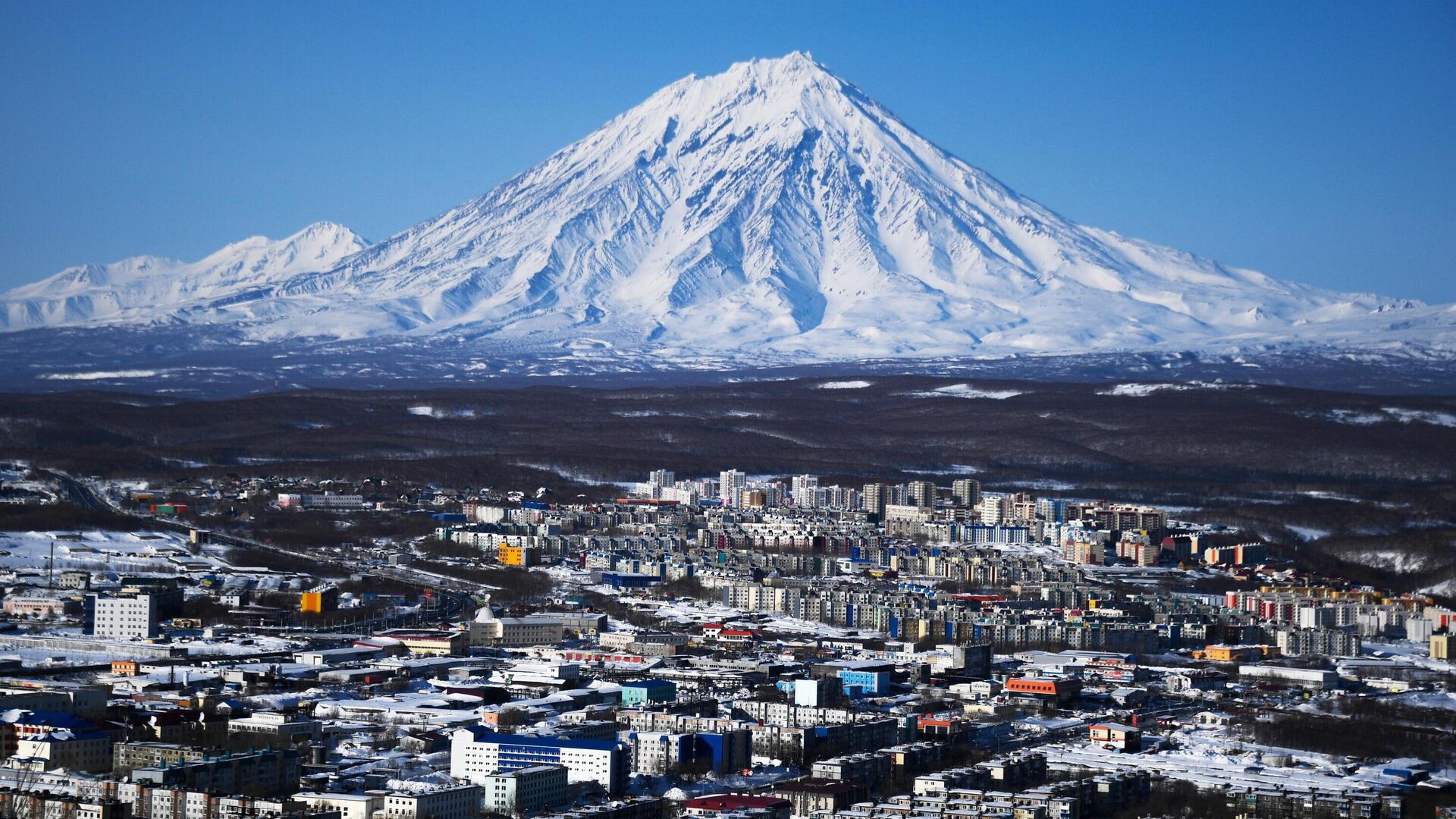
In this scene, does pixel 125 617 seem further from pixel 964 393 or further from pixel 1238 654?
pixel 964 393

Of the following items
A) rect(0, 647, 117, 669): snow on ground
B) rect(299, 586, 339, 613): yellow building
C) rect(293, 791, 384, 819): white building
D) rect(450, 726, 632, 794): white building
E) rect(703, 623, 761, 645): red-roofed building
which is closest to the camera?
rect(293, 791, 384, 819): white building

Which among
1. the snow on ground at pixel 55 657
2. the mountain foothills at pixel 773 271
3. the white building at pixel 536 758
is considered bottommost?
the white building at pixel 536 758

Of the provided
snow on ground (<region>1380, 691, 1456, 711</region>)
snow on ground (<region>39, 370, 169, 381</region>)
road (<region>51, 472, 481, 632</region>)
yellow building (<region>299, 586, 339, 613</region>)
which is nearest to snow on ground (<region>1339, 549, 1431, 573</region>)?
snow on ground (<region>1380, 691, 1456, 711</region>)

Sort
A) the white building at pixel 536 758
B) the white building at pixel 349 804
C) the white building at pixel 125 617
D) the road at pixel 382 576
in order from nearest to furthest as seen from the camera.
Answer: the white building at pixel 349 804 → the white building at pixel 536 758 → the white building at pixel 125 617 → the road at pixel 382 576

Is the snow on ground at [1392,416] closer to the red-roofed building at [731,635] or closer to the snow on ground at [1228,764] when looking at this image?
the red-roofed building at [731,635]

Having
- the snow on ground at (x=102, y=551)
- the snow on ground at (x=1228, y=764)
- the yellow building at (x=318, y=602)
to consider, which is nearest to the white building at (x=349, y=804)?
the snow on ground at (x=1228, y=764)

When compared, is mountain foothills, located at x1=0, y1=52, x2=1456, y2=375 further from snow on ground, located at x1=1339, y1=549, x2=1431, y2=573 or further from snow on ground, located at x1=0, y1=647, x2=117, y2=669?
snow on ground, located at x1=0, y1=647, x2=117, y2=669
